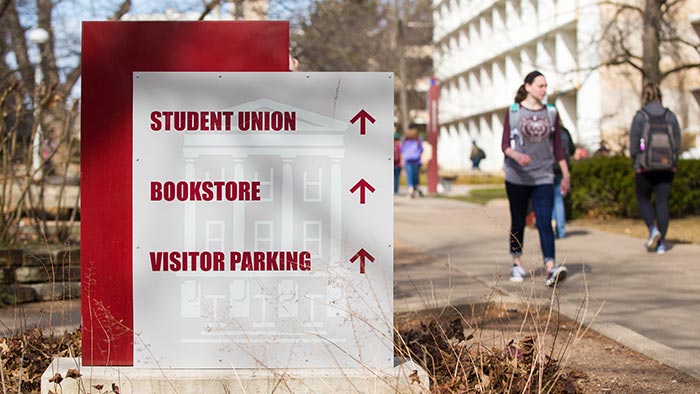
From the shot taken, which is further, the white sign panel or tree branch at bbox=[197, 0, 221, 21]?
tree branch at bbox=[197, 0, 221, 21]

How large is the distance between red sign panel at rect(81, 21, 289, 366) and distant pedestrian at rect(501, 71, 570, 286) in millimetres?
4594

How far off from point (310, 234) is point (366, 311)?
38 centimetres

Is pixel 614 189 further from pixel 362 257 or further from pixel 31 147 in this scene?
pixel 362 257

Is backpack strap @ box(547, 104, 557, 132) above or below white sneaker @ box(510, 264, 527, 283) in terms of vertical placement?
above

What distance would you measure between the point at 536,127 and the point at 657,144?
9.75 feet

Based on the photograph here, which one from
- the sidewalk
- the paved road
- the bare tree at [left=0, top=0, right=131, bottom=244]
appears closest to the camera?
the paved road

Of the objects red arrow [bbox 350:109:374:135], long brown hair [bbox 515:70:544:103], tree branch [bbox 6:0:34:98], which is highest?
tree branch [bbox 6:0:34:98]

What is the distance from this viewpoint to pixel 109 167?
3.97m

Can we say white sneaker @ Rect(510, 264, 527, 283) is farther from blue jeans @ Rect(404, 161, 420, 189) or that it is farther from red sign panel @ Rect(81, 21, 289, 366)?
blue jeans @ Rect(404, 161, 420, 189)

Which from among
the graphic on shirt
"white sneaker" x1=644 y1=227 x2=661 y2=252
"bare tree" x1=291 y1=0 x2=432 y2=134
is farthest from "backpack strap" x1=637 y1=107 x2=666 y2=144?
"bare tree" x1=291 y1=0 x2=432 y2=134

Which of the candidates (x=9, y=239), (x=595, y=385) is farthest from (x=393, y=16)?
(x=595, y=385)

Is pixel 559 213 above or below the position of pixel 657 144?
below

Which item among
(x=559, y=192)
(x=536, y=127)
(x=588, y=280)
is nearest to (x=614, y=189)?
(x=559, y=192)

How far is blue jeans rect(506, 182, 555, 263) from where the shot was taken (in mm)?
8156
